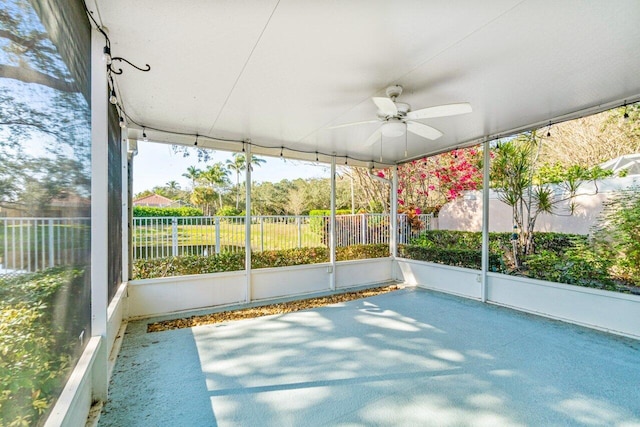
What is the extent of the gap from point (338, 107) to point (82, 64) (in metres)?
2.18

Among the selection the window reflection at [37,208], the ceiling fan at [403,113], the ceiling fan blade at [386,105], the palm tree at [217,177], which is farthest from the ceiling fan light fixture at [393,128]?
the palm tree at [217,177]

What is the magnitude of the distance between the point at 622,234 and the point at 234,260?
5.08m

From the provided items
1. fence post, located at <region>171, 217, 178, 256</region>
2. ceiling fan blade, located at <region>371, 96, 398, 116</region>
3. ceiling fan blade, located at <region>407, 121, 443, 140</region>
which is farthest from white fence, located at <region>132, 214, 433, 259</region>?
ceiling fan blade, located at <region>371, 96, 398, 116</region>

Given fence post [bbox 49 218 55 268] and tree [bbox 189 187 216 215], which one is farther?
tree [bbox 189 187 216 215]

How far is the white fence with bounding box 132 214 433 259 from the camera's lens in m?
3.91

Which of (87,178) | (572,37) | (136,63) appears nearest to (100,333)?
(87,178)

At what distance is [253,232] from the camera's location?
4680mm

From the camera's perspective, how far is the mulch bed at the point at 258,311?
11.7 ft

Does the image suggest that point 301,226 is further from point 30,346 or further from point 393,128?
point 30,346

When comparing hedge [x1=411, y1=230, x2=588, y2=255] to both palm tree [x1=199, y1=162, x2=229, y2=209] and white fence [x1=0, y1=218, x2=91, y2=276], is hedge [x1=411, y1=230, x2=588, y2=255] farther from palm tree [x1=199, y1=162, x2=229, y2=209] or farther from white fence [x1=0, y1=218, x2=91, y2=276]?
palm tree [x1=199, y1=162, x2=229, y2=209]

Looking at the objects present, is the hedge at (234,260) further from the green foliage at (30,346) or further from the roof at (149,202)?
the green foliage at (30,346)

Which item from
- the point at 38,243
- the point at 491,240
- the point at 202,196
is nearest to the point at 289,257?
the point at 491,240

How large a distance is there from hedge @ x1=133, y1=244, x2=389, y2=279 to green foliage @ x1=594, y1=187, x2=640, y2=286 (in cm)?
349

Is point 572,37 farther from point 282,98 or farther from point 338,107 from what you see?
point 282,98
